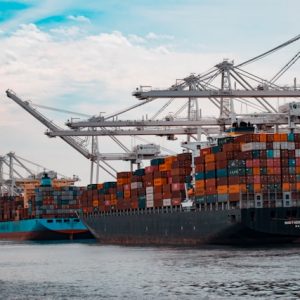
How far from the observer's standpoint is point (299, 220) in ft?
230

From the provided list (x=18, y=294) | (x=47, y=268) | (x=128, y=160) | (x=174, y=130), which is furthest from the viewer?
(x=128, y=160)

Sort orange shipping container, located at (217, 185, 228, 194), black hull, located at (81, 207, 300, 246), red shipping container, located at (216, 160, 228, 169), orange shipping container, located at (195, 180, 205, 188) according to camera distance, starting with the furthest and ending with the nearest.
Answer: orange shipping container, located at (195, 180, 205, 188) → orange shipping container, located at (217, 185, 228, 194) → red shipping container, located at (216, 160, 228, 169) → black hull, located at (81, 207, 300, 246)

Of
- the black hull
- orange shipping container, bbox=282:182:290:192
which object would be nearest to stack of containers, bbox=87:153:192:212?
the black hull

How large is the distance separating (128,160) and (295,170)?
38.6 m

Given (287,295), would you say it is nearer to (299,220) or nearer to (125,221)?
(299,220)

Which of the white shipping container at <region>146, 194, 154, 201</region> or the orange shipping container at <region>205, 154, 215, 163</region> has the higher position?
the orange shipping container at <region>205, 154, 215, 163</region>

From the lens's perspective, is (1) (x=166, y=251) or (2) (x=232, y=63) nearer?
(1) (x=166, y=251)

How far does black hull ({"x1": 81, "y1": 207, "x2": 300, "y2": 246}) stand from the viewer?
6975cm

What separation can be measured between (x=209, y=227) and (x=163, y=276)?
2672 cm

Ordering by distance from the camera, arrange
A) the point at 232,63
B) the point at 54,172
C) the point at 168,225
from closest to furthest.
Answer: the point at 232,63, the point at 168,225, the point at 54,172

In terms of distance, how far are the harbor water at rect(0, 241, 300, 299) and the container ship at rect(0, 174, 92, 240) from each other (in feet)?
194

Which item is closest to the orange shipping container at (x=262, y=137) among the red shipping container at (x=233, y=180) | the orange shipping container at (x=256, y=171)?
the orange shipping container at (x=256, y=171)

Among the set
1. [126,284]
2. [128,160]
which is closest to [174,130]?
[128,160]

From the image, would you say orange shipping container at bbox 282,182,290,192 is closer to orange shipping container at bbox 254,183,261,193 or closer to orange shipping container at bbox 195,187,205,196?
orange shipping container at bbox 254,183,261,193
